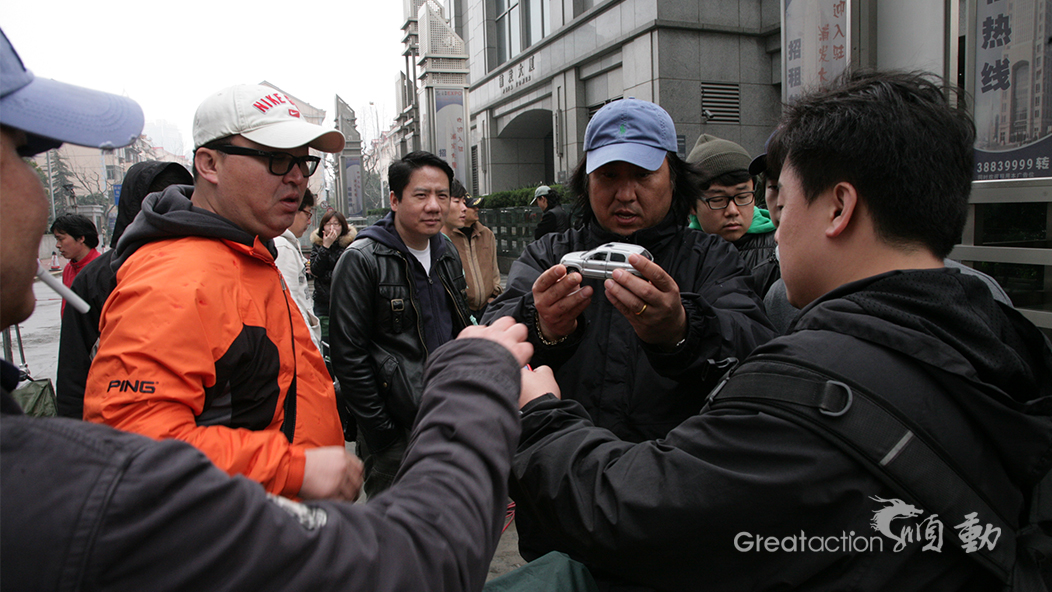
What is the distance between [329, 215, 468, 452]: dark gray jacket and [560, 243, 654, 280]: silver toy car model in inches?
76.1

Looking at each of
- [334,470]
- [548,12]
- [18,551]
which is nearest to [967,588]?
[334,470]

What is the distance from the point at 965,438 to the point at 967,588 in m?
0.31

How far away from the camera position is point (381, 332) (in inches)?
145

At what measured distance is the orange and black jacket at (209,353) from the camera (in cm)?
153

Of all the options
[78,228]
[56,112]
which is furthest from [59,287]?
[78,228]

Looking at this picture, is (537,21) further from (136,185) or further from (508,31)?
(136,185)

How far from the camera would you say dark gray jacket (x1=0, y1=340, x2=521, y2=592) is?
2.41 ft

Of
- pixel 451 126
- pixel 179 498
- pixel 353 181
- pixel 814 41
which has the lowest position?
pixel 179 498

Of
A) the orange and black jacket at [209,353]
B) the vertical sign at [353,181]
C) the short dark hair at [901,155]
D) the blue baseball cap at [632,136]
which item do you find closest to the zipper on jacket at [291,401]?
the orange and black jacket at [209,353]

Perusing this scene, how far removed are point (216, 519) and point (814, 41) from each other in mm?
5060

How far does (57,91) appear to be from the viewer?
990 mm

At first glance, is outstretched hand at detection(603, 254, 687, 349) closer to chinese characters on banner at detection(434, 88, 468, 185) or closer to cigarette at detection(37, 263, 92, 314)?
cigarette at detection(37, 263, 92, 314)

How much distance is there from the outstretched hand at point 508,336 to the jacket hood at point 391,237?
8.28 ft

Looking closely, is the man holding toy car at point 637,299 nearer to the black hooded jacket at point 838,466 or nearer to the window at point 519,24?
the black hooded jacket at point 838,466
